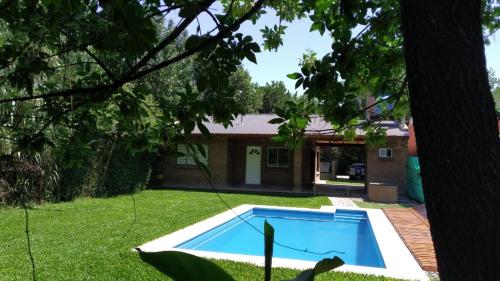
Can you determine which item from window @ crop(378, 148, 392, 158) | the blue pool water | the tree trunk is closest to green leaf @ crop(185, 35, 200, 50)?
the tree trunk

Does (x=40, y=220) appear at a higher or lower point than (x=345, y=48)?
lower

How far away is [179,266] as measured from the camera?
732 millimetres

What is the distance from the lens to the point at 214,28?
2227mm

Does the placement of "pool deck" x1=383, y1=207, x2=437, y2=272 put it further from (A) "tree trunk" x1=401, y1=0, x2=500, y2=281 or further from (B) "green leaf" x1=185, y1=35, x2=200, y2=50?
(A) "tree trunk" x1=401, y1=0, x2=500, y2=281

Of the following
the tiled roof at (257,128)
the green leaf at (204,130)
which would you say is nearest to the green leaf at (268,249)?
the green leaf at (204,130)

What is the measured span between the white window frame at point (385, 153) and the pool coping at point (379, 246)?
8584mm

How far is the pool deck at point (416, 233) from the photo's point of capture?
7.39m

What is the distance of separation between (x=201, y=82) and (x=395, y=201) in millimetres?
15989

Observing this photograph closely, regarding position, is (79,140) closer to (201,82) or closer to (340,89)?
(201,82)

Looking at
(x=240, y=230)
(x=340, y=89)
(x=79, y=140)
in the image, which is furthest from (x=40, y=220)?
(x=340, y=89)

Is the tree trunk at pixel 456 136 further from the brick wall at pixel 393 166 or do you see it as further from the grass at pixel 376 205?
the brick wall at pixel 393 166

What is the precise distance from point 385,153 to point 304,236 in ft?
32.9

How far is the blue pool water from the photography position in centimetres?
954

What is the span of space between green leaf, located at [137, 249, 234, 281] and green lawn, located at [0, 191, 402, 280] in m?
1.58
